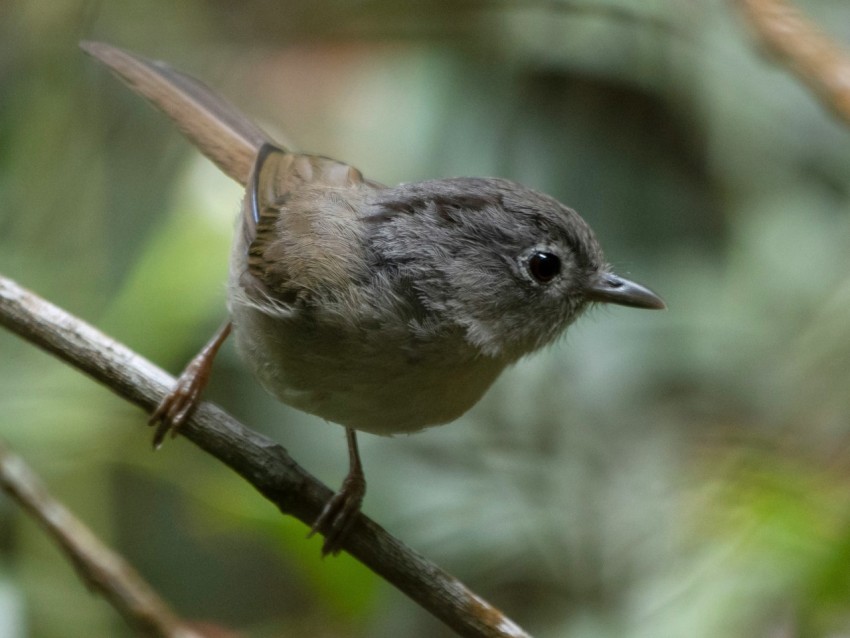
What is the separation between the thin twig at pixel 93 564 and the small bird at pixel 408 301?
38 cm

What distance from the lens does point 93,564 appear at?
2760 millimetres

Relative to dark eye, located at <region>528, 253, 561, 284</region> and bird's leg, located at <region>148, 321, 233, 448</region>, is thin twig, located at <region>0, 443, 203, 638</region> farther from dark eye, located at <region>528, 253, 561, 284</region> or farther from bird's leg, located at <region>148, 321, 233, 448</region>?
dark eye, located at <region>528, 253, 561, 284</region>

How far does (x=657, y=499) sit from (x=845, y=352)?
103cm

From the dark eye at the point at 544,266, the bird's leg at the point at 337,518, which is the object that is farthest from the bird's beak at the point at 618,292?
the bird's leg at the point at 337,518

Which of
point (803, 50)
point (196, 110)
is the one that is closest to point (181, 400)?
point (196, 110)

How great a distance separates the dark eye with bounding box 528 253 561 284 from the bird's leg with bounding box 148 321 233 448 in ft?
3.37

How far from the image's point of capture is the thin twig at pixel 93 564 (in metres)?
2.75

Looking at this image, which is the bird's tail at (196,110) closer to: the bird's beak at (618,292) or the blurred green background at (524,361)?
the blurred green background at (524,361)

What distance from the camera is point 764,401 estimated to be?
14.5 ft

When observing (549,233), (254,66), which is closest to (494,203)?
(549,233)

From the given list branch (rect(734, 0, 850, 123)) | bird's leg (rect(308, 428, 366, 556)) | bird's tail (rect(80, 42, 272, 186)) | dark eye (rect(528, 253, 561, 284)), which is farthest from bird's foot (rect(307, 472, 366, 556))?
branch (rect(734, 0, 850, 123))

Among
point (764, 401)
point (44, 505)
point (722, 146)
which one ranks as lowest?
point (44, 505)

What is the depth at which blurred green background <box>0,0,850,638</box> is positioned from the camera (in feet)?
11.9

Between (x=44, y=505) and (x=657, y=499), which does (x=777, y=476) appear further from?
(x=44, y=505)
